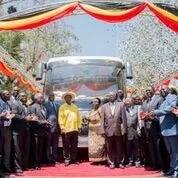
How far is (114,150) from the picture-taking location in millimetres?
Answer: 15977

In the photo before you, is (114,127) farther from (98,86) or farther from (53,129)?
(98,86)

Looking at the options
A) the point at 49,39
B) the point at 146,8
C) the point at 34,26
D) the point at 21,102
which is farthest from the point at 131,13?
the point at 49,39

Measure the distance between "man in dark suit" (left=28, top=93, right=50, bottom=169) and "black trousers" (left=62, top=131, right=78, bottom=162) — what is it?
63 cm

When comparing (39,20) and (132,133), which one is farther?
(132,133)

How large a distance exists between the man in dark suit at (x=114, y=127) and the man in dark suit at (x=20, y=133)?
2170mm

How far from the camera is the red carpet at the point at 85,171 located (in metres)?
14.3

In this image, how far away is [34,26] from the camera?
14.4m

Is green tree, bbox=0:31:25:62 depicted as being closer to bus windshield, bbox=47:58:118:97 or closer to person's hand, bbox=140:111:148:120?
bus windshield, bbox=47:58:118:97

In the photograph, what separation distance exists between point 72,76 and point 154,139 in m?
5.59

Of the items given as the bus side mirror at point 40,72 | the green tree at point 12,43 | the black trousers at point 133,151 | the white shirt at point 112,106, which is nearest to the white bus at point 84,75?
the bus side mirror at point 40,72

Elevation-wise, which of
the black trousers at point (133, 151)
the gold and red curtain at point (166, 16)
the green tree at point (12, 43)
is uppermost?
the green tree at point (12, 43)

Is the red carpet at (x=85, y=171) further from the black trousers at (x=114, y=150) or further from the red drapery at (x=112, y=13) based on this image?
the red drapery at (x=112, y=13)

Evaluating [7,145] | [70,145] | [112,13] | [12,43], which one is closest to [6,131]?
[7,145]

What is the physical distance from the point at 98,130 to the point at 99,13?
12.4 feet
